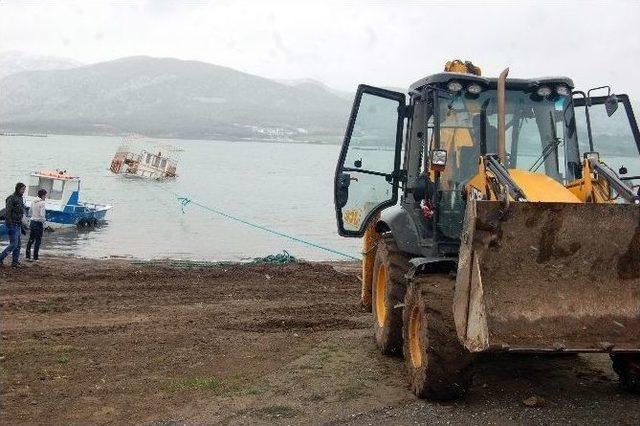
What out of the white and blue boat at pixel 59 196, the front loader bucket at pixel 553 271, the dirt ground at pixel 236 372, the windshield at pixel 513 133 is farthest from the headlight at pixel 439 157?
the white and blue boat at pixel 59 196

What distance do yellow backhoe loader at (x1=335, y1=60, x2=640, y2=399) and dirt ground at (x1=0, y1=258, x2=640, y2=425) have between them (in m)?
0.43

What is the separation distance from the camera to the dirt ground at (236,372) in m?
6.24

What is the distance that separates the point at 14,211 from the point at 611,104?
11.7 metres

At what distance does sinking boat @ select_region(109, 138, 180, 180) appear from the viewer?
54312mm

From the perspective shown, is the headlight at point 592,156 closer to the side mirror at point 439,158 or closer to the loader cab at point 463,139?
the loader cab at point 463,139

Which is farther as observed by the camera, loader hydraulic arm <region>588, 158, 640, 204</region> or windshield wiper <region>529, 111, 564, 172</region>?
windshield wiper <region>529, 111, 564, 172</region>

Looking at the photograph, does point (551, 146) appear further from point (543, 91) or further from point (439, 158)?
point (439, 158)

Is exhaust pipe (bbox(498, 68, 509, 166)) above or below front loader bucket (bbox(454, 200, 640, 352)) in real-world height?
above

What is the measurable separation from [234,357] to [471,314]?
3.48m

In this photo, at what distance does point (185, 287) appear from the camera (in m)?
13.4

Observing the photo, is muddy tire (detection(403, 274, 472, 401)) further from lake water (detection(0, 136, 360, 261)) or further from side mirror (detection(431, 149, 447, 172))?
lake water (detection(0, 136, 360, 261))

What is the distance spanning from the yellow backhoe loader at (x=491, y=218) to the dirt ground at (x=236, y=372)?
0.43 meters

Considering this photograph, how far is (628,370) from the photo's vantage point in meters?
6.52

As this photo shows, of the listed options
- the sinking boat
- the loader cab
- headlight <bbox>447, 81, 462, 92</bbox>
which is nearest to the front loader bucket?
the loader cab
